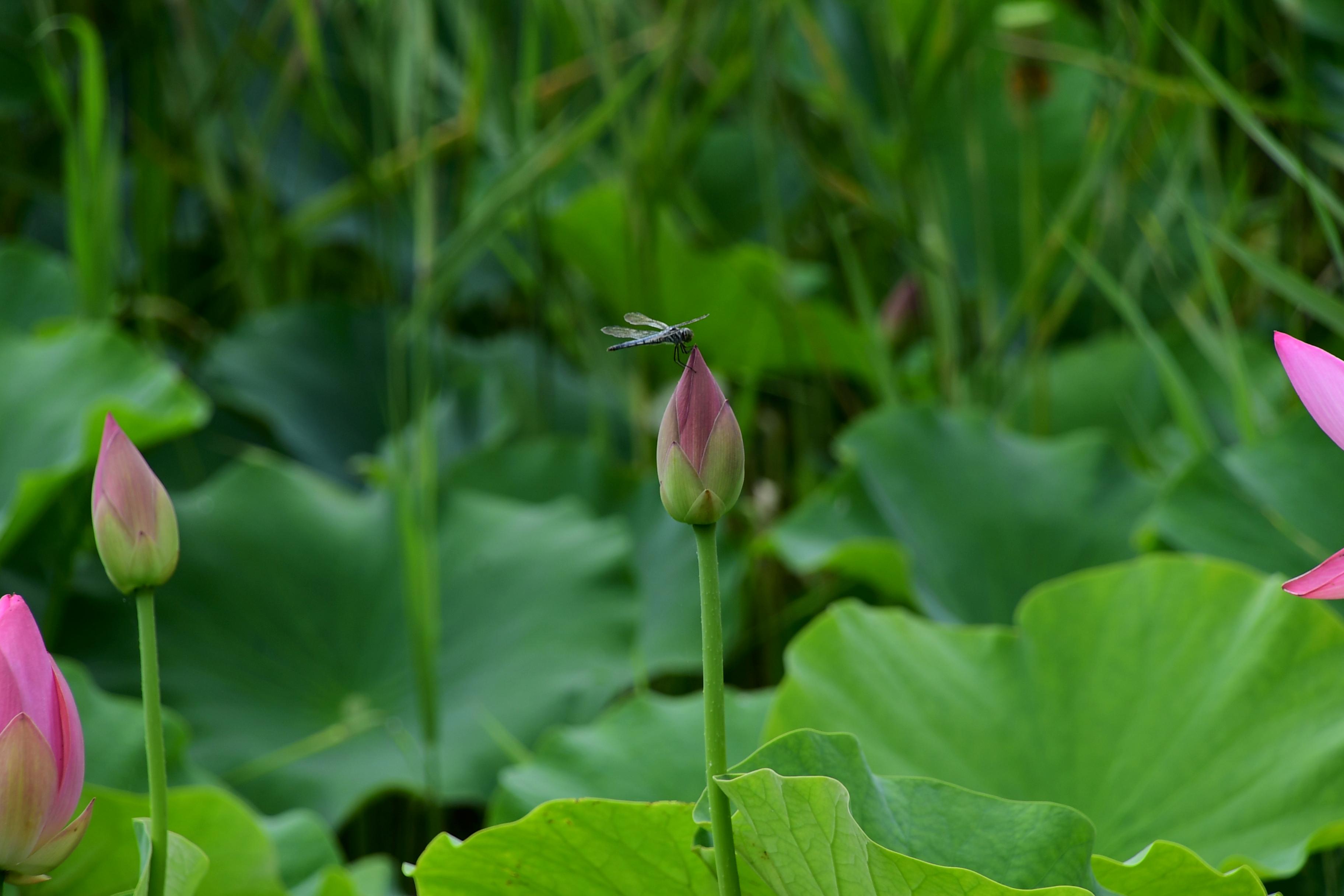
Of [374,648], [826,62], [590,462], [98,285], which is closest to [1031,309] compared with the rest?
[826,62]

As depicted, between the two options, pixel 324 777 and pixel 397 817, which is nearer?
pixel 324 777

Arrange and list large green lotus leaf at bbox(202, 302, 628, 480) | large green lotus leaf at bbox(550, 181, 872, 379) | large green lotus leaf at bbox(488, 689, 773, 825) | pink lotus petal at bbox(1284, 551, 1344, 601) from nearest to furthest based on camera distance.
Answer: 1. pink lotus petal at bbox(1284, 551, 1344, 601)
2. large green lotus leaf at bbox(488, 689, 773, 825)
3. large green lotus leaf at bbox(550, 181, 872, 379)
4. large green lotus leaf at bbox(202, 302, 628, 480)

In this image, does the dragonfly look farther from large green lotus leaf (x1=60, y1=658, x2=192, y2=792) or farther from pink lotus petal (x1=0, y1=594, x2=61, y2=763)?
large green lotus leaf (x1=60, y1=658, x2=192, y2=792)

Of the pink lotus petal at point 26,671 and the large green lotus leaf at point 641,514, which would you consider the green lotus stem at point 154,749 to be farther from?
the large green lotus leaf at point 641,514

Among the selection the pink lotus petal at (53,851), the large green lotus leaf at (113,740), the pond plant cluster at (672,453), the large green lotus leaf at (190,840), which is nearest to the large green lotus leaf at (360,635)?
the pond plant cluster at (672,453)

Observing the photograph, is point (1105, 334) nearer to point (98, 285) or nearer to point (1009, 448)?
point (1009, 448)

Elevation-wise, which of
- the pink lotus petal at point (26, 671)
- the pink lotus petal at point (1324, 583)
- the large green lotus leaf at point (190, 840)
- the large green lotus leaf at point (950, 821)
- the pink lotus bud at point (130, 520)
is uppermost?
the pink lotus bud at point (130, 520)

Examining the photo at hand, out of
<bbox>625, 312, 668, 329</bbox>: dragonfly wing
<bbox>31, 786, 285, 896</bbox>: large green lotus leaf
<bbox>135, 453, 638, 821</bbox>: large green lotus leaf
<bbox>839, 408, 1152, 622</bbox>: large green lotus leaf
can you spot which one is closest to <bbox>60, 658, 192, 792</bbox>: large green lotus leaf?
<bbox>31, 786, 285, 896</bbox>: large green lotus leaf
